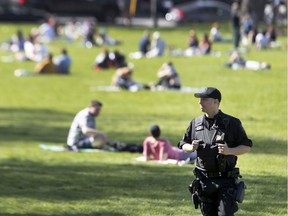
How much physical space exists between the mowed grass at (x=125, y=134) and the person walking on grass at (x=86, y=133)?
37 centimetres

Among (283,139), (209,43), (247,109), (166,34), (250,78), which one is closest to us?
(283,139)

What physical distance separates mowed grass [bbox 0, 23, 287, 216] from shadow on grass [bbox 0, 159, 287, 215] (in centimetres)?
2

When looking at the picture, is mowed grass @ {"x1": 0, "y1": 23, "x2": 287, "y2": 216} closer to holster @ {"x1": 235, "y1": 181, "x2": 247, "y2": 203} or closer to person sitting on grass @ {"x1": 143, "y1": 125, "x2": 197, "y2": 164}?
person sitting on grass @ {"x1": 143, "y1": 125, "x2": 197, "y2": 164}

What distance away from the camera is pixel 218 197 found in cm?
916

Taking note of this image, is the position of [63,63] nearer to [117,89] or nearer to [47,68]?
[47,68]

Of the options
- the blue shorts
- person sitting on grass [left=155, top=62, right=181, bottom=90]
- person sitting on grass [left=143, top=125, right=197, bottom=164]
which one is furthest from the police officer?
person sitting on grass [left=155, top=62, right=181, bottom=90]

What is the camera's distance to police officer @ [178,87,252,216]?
904cm

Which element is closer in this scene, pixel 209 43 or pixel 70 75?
pixel 70 75

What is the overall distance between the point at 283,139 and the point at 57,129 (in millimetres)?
6689

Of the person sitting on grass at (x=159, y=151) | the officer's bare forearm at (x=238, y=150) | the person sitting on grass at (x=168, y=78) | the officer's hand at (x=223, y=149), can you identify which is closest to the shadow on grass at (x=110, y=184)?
the person sitting on grass at (x=159, y=151)

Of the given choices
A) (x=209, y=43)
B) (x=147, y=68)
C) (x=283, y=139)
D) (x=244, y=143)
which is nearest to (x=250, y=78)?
(x=147, y=68)

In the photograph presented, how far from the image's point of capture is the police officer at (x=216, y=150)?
9.04 m

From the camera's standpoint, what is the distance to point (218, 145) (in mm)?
8984

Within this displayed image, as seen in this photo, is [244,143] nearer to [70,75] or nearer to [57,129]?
[57,129]
